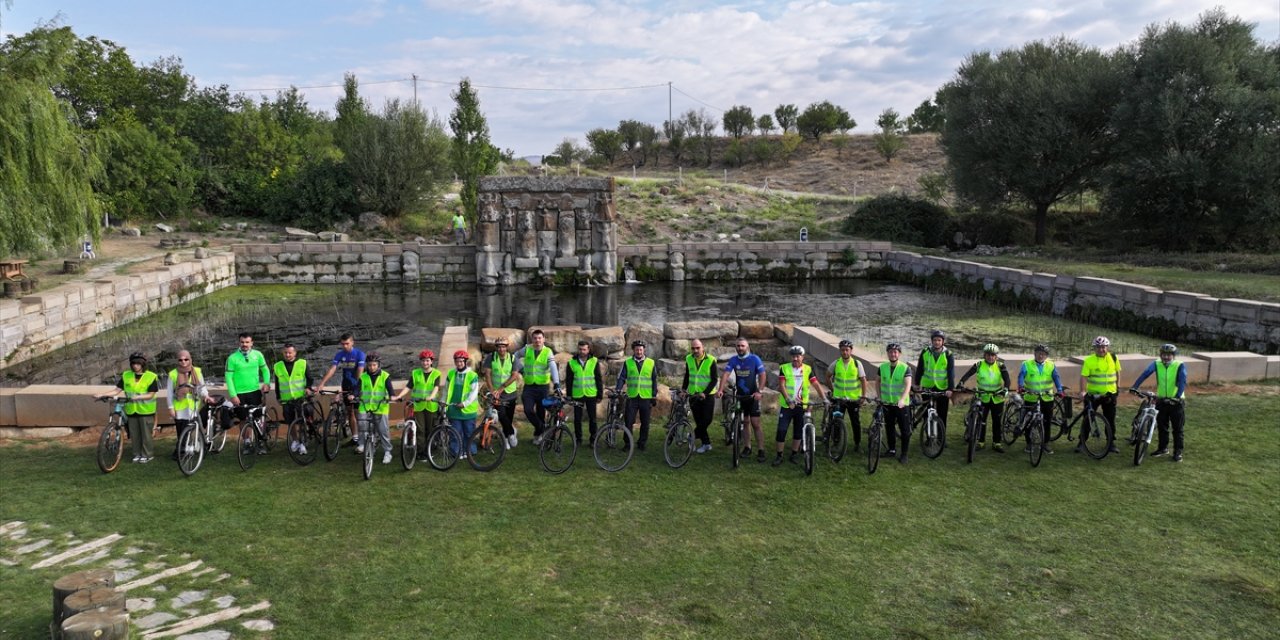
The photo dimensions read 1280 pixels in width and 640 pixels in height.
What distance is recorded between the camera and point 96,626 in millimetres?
5262

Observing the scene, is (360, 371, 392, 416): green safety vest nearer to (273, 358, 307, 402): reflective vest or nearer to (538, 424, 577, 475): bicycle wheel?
Answer: (273, 358, 307, 402): reflective vest

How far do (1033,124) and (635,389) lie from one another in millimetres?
26679

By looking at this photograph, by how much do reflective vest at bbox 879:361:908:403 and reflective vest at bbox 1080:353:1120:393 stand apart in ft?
7.60

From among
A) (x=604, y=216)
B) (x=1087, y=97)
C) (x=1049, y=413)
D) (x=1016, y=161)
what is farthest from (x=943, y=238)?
(x=1049, y=413)

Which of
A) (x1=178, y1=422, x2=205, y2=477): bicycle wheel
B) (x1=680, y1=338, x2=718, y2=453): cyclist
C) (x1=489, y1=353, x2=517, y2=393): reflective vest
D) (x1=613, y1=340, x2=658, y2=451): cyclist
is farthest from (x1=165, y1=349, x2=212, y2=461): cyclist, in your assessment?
(x1=680, y1=338, x2=718, y2=453): cyclist

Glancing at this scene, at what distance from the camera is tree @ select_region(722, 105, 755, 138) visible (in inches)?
2985

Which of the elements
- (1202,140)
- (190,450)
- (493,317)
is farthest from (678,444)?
(1202,140)

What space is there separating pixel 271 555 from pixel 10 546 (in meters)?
2.39

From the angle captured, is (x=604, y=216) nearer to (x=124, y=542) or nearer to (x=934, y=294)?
(x=934, y=294)

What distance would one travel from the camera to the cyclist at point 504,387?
33.3 feet

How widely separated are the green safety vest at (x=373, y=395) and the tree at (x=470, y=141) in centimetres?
2436

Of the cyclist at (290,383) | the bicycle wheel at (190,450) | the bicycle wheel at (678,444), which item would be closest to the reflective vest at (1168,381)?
the bicycle wheel at (678,444)

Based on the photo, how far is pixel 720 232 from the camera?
3594cm

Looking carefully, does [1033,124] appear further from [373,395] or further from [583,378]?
[373,395]
